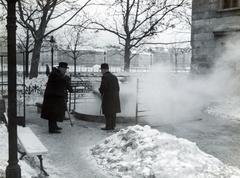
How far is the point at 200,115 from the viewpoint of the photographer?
14477 millimetres

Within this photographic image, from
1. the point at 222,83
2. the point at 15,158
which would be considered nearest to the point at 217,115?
the point at 222,83

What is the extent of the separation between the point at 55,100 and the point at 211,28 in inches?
369

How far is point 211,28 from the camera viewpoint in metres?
17.6

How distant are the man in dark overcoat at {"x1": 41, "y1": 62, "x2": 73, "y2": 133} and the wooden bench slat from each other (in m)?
2.06

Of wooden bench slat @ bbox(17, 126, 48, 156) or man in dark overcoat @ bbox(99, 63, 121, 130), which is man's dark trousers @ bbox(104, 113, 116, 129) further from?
wooden bench slat @ bbox(17, 126, 48, 156)

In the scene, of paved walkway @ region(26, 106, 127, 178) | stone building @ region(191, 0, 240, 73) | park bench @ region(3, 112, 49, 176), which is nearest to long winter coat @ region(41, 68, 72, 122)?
paved walkway @ region(26, 106, 127, 178)

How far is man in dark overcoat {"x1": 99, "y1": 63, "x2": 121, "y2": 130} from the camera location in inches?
436

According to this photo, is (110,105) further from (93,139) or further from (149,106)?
(149,106)

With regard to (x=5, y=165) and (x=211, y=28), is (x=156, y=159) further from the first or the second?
(x=211, y=28)

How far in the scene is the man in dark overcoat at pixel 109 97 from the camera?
11062 mm

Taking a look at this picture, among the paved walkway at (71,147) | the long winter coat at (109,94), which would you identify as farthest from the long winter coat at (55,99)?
the long winter coat at (109,94)

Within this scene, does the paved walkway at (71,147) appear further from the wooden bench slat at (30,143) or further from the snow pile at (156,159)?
the wooden bench slat at (30,143)

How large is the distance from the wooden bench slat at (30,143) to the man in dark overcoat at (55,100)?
2062mm

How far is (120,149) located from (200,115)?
7.08 metres
